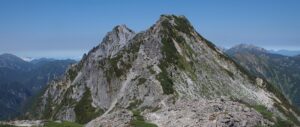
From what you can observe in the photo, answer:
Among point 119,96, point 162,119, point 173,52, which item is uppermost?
point 173,52

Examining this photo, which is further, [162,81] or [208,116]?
[162,81]

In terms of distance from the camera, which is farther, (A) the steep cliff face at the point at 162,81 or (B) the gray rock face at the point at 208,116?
(A) the steep cliff face at the point at 162,81

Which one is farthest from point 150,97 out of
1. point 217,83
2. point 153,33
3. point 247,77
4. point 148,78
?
point 247,77

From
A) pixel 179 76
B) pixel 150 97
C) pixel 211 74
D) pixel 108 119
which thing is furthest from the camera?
pixel 211 74

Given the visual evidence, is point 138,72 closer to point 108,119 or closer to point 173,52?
point 173,52

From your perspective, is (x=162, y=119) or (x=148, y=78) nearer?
(x=162, y=119)

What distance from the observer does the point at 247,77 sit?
196750mm

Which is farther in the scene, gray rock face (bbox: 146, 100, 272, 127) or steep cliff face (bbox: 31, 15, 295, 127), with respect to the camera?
steep cliff face (bbox: 31, 15, 295, 127)

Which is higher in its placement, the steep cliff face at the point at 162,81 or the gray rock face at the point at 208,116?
the steep cliff face at the point at 162,81

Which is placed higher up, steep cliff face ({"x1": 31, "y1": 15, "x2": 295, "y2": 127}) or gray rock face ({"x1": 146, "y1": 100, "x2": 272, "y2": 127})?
steep cliff face ({"x1": 31, "y1": 15, "x2": 295, "y2": 127})

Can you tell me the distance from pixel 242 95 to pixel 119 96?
4341cm

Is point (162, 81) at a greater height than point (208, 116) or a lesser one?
greater

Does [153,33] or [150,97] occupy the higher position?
[153,33]

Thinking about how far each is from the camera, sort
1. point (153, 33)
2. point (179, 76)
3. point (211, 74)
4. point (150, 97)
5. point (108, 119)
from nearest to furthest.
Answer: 1. point (108, 119)
2. point (150, 97)
3. point (179, 76)
4. point (211, 74)
5. point (153, 33)
